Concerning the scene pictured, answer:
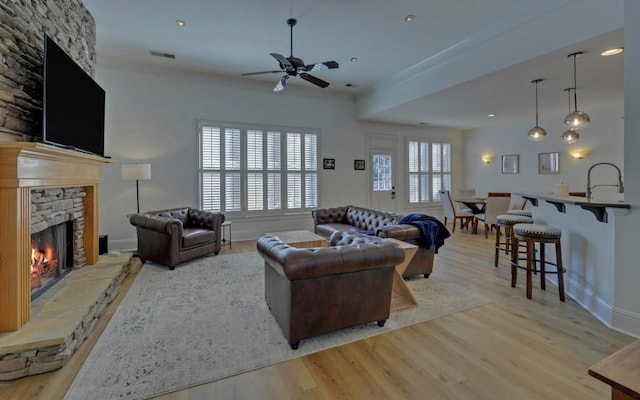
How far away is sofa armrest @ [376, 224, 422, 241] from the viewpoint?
11.9 ft

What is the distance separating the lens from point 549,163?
723 centimetres

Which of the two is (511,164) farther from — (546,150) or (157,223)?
(157,223)

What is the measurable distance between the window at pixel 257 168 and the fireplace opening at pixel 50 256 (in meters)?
2.71

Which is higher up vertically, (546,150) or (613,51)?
(613,51)

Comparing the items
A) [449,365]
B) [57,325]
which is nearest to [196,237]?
[57,325]

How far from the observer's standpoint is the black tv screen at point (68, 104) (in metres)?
2.66

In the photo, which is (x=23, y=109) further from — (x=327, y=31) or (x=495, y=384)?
(x=495, y=384)

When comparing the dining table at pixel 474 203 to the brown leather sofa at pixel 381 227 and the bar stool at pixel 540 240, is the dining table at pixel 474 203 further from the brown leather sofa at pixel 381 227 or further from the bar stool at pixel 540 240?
the bar stool at pixel 540 240

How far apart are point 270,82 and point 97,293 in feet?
16.9

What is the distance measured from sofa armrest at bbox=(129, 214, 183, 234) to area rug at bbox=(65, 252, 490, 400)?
68 cm

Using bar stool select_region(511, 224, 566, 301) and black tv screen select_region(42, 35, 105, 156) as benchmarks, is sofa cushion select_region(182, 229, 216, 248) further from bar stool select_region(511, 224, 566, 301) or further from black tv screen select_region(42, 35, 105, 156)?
bar stool select_region(511, 224, 566, 301)

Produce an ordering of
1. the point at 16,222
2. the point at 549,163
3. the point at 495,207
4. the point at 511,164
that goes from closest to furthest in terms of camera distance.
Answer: the point at 16,222 → the point at 495,207 → the point at 549,163 → the point at 511,164

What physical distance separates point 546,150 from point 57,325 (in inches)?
367

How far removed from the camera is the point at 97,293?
115 inches
